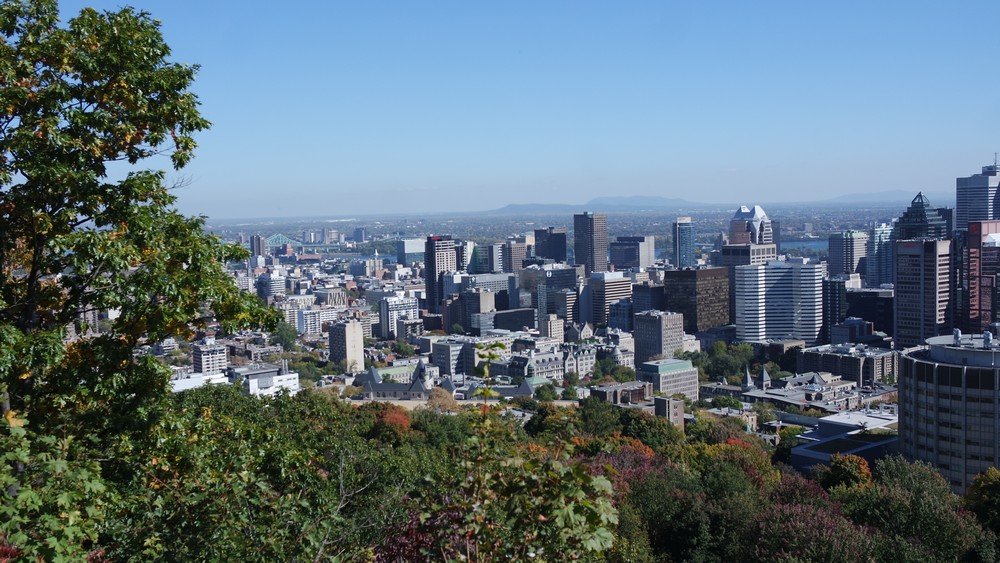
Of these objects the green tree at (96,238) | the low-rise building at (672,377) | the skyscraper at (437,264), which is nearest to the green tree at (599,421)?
the low-rise building at (672,377)

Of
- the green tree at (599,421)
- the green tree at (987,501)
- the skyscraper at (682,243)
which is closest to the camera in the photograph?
the green tree at (987,501)

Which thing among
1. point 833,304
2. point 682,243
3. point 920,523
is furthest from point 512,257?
point 920,523

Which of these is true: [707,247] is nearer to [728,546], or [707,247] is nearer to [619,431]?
[619,431]

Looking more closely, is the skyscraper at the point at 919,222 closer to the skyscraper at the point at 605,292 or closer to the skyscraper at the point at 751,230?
the skyscraper at the point at 605,292

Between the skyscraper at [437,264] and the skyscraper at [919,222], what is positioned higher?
the skyscraper at [919,222]

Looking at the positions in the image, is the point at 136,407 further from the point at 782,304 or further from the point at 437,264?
the point at 437,264

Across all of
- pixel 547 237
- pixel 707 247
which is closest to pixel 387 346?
pixel 547 237

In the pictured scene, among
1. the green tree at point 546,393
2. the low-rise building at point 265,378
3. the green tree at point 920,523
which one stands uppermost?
the green tree at point 920,523

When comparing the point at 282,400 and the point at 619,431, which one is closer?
the point at 282,400
